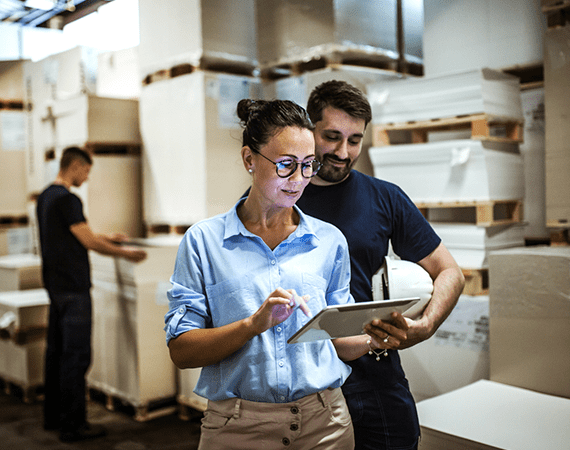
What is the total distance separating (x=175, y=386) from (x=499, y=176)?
113 inches

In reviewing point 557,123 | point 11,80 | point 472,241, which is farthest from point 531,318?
point 11,80

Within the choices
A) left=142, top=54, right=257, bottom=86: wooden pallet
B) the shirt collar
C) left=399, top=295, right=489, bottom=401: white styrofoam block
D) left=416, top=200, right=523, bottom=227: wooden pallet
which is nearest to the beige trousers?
the shirt collar

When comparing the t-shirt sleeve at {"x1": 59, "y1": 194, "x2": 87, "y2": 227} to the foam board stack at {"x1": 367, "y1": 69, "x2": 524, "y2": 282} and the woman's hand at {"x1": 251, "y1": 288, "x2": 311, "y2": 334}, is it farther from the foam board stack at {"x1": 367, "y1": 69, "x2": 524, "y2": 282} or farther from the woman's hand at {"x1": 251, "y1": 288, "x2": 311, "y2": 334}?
the woman's hand at {"x1": 251, "y1": 288, "x2": 311, "y2": 334}

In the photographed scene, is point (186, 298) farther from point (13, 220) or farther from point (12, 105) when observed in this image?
point (12, 105)

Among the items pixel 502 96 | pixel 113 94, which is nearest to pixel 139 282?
pixel 113 94

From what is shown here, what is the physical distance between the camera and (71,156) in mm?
4414

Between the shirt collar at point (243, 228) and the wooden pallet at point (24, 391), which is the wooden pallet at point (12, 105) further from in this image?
the shirt collar at point (243, 228)

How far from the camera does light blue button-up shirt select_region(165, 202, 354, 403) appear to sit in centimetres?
156

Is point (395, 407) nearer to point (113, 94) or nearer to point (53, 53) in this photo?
point (113, 94)

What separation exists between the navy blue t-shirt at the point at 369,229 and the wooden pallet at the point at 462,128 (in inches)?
58.2

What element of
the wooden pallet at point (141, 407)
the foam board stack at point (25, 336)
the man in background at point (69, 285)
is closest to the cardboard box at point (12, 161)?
the foam board stack at point (25, 336)

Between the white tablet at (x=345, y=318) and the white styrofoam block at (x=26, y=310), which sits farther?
the white styrofoam block at (x=26, y=310)

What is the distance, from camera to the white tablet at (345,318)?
1384 mm

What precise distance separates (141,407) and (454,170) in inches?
113
